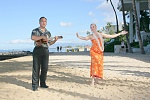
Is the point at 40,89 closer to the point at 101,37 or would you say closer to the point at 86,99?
the point at 86,99

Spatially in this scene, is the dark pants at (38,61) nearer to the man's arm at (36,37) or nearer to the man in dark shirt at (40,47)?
the man in dark shirt at (40,47)

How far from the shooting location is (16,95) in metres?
6.71

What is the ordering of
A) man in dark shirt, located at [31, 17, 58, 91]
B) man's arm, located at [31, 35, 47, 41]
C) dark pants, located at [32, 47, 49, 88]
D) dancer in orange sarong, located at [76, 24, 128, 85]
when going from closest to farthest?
man's arm, located at [31, 35, 47, 41]
man in dark shirt, located at [31, 17, 58, 91]
dark pants, located at [32, 47, 49, 88]
dancer in orange sarong, located at [76, 24, 128, 85]

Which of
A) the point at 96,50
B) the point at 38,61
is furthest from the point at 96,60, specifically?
the point at 38,61

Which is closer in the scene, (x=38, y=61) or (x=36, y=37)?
(x=36, y=37)

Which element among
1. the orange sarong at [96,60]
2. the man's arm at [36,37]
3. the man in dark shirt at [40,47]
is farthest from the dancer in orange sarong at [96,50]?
the man's arm at [36,37]

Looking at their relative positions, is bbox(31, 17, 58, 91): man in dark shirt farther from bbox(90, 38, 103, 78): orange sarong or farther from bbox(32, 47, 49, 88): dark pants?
bbox(90, 38, 103, 78): orange sarong

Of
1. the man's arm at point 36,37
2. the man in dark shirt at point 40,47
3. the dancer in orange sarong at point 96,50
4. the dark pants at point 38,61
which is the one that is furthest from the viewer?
the dancer in orange sarong at point 96,50

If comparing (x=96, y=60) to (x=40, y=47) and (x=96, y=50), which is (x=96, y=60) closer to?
(x=96, y=50)

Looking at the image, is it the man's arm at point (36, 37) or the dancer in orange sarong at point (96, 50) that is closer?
the man's arm at point (36, 37)

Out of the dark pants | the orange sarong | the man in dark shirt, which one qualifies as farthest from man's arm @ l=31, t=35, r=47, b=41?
the orange sarong

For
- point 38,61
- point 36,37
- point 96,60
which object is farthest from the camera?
point 96,60

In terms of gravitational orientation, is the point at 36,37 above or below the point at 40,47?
above

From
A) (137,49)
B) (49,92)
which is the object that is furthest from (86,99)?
(137,49)
